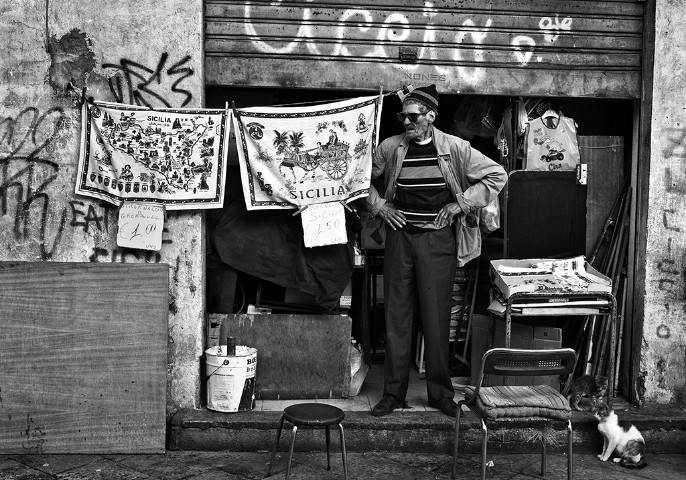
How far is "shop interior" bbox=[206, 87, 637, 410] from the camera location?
21.4 ft

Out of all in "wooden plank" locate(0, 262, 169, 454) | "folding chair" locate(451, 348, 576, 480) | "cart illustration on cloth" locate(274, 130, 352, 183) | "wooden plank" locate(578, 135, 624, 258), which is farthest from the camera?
"wooden plank" locate(578, 135, 624, 258)

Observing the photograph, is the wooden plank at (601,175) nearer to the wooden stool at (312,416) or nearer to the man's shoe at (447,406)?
the man's shoe at (447,406)

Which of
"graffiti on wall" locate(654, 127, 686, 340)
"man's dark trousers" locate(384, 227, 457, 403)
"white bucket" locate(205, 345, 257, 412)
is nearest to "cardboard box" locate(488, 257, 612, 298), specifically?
"man's dark trousers" locate(384, 227, 457, 403)

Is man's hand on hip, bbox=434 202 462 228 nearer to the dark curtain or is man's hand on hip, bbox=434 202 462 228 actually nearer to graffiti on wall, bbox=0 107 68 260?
the dark curtain

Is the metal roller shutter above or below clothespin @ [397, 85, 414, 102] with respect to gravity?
above

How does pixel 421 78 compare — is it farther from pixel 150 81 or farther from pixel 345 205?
pixel 150 81

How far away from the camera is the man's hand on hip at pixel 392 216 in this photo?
623 cm

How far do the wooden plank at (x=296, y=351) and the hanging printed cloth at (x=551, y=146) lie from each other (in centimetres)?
206

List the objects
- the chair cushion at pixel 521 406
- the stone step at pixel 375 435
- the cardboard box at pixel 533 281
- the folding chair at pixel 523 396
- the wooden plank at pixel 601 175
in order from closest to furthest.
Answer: the folding chair at pixel 523 396 < the chair cushion at pixel 521 406 < the stone step at pixel 375 435 < the cardboard box at pixel 533 281 < the wooden plank at pixel 601 175

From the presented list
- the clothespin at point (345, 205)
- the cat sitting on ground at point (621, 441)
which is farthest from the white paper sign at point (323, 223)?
the cat sitting on ground at point (621, 441)

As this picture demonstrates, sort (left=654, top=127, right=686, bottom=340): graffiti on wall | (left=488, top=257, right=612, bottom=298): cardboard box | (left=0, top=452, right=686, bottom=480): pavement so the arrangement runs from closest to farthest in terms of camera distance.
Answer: (left=0, top=452, right=686, bottom=480): pavement
(left=488, top=257, right=612, bottom=298): cardboard box
(left=654, top=127, right=686, bottom=340): graffiti on wall

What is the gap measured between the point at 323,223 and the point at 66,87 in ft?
7.11

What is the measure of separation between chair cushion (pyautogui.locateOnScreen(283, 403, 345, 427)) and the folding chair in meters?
0.88

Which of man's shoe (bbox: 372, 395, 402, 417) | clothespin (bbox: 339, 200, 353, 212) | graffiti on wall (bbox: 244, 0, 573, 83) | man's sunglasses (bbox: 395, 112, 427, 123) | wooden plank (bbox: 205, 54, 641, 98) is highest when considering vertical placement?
graffiti on wall (bbox: 244, 0, 573, 83)
